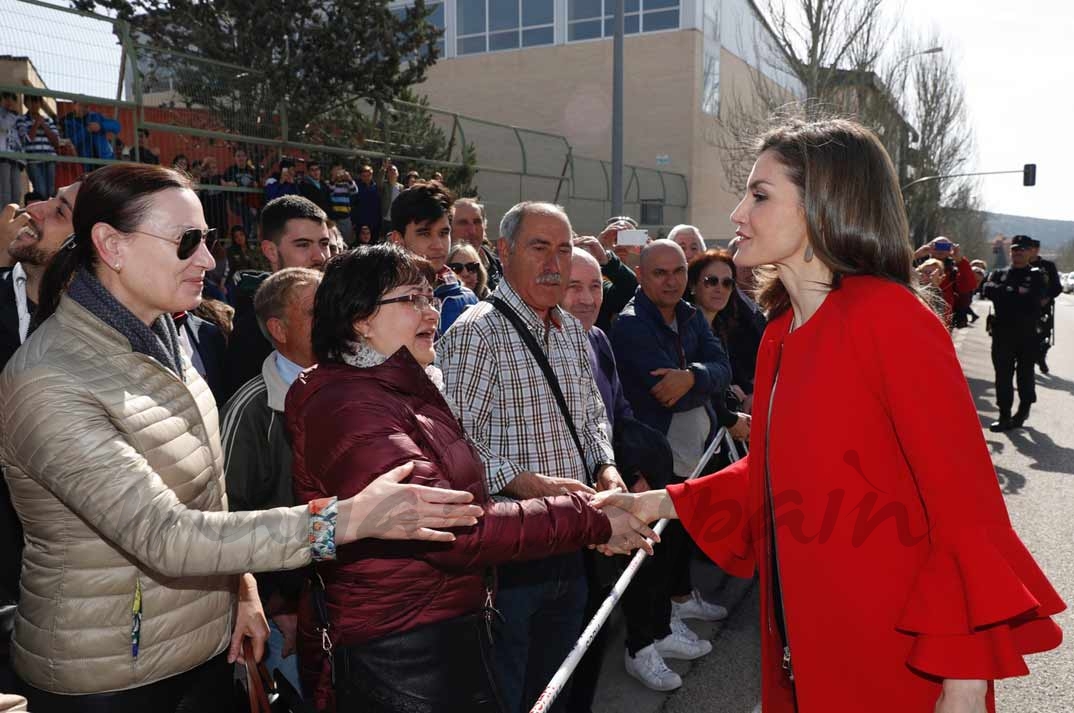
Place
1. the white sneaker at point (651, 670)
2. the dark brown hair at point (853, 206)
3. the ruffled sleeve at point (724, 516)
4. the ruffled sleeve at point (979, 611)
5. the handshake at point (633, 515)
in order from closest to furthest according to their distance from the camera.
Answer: the ruffled sleeve at point (979, 611) → the dark brown hair at point (853, 206) → the ruffled sleeve at point (724, 516) → the handshake at point (633, 515) → the white sneaker at point (651, 670)

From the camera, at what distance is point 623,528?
2.70 meters

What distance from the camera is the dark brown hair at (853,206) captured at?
2021mm

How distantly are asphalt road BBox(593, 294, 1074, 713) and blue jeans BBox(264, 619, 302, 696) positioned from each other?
1.67 m

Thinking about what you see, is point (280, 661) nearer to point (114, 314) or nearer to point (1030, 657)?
point (114, 314)

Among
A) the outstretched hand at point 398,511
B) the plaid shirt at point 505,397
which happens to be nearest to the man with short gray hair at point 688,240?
the plaid shirt at point 505,397

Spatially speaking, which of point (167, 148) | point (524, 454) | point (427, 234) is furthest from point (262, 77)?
point (524, 454)

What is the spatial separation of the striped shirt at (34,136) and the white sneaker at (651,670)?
7.71 metres

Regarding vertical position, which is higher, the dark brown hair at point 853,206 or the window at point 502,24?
the window at point 502,24

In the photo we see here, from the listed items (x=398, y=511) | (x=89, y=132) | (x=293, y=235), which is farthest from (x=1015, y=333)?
(x=89, y=132)

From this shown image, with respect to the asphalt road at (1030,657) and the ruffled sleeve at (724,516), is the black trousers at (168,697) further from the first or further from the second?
the asphalt road at (1030,657)

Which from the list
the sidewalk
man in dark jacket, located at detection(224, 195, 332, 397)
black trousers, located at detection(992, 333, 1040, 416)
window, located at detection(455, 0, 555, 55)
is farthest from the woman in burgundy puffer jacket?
window, located at detection(455, 0, 555, 55)

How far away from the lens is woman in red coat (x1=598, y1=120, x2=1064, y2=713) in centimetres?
173

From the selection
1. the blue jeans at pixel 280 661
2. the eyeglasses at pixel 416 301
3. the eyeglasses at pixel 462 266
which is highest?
the eyeglasses at pixel 462 266

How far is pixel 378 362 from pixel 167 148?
32.1 feet
